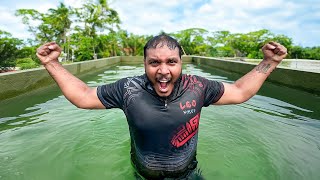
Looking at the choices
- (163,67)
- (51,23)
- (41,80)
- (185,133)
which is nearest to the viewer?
(163,67)

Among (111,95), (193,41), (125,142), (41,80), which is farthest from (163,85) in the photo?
(193,41)

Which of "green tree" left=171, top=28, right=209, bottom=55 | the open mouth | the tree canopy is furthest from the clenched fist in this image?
"green tree" left=171, top=28, right=209, bottom=55

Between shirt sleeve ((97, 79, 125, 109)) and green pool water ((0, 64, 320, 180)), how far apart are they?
1.28 metres

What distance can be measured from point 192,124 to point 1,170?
8.49ft

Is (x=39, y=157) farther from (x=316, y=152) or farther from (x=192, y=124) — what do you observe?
(x=316, y=152)

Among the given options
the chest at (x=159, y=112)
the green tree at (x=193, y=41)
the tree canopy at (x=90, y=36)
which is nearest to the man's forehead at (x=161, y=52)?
the chest at (x=159, y=112)

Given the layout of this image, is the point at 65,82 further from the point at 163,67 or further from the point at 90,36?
the point at 90,36

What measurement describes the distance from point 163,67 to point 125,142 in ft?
8.81

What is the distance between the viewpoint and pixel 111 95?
2.13 meters

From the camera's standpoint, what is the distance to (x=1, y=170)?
3.19 metres

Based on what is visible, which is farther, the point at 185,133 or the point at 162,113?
the point at 185,133

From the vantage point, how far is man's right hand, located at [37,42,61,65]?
201 cm

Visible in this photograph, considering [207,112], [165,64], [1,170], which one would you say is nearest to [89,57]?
[207,112]

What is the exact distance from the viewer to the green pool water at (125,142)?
10.6 ft
